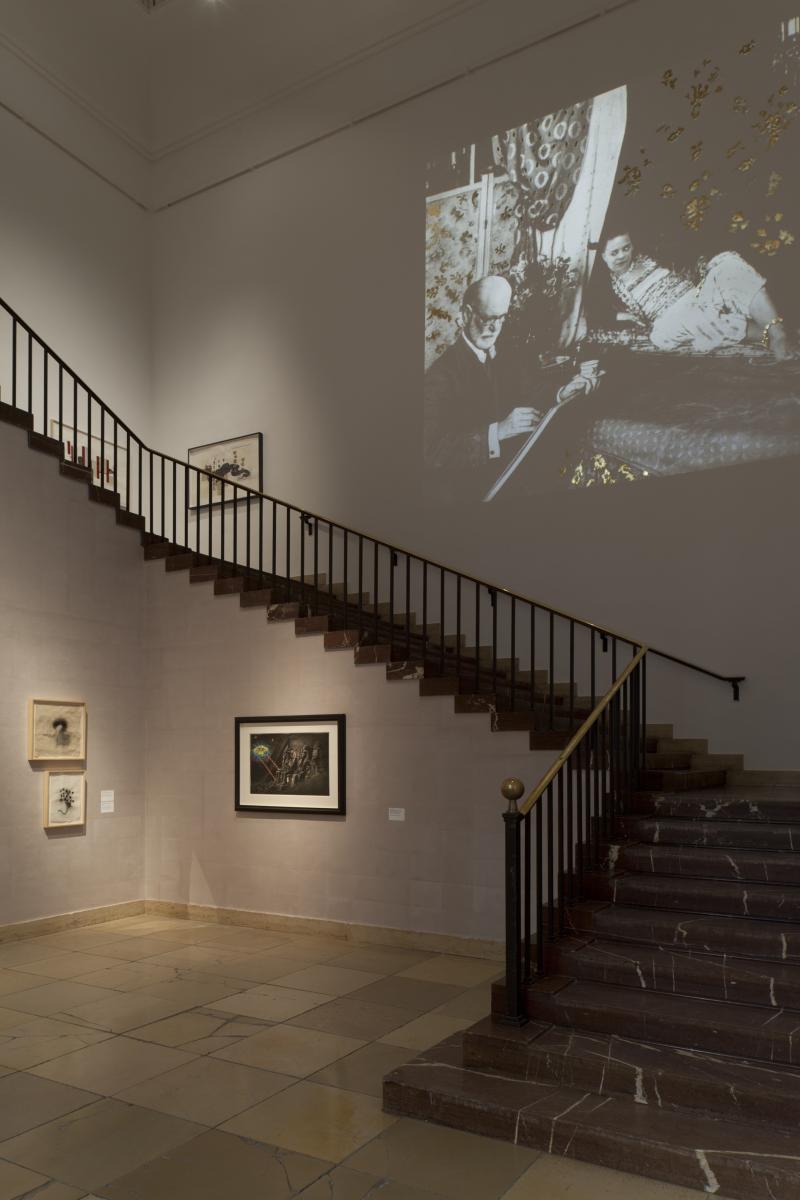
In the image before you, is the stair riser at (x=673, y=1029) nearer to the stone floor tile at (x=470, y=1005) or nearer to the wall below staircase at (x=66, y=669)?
the stone floor tile at (x=470, y=1005)

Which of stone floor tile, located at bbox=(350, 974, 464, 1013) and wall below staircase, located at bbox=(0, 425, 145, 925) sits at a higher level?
wall below staircase, located at bbox=(0, 425, 145, 925)

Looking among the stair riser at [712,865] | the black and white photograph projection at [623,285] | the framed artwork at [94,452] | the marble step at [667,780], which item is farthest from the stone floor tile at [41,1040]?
the framed artwork at [94,452]

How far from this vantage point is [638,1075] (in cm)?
371

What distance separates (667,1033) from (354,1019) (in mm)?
1926

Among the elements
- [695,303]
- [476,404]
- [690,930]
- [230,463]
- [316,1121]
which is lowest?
[316,1121]

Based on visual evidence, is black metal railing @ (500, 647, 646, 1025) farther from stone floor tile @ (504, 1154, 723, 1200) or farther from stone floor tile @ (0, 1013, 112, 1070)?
stone floor tile @ (0, 1013, 112, 1070)

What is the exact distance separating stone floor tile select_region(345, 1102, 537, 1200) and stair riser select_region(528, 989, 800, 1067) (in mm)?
728

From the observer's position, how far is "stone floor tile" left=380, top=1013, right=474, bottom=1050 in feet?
15.7

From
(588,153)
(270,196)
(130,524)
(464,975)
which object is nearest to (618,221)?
(588,153)

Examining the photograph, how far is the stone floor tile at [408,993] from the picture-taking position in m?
5.50

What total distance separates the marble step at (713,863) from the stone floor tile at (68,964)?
3.71 meters

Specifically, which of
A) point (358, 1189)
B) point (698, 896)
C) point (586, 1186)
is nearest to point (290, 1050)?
point (358, 1189)

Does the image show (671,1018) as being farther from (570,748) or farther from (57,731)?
(57,731)

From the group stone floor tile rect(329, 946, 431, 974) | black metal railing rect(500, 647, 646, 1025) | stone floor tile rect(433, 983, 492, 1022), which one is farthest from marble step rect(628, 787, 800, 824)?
stone floor tile rect(329, 946, 431, 974)
